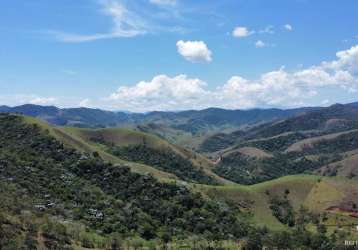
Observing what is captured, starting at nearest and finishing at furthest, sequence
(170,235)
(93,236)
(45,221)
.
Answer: (45,221) → (93,236) → (170,235)

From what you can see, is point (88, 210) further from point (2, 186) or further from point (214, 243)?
point (214, 243)

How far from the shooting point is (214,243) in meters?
182

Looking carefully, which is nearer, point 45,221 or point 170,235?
point 45,221

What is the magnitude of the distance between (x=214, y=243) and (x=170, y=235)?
20.4 m

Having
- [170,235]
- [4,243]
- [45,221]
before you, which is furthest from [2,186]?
[170,235]

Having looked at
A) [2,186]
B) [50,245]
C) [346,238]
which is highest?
[2,186]

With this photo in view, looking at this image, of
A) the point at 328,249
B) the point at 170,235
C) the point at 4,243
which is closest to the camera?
the point at 4,243

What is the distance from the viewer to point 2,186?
564 feet

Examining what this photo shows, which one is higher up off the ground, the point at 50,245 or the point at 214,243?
the point at 50,245

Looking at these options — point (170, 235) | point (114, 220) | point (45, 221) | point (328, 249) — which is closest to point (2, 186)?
point (45, 221)

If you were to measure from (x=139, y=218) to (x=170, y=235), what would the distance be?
17.9 meters

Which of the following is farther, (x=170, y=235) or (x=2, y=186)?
(x=170, y=235)

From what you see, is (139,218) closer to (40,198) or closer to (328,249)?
(40,198)

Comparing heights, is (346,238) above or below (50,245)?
below
